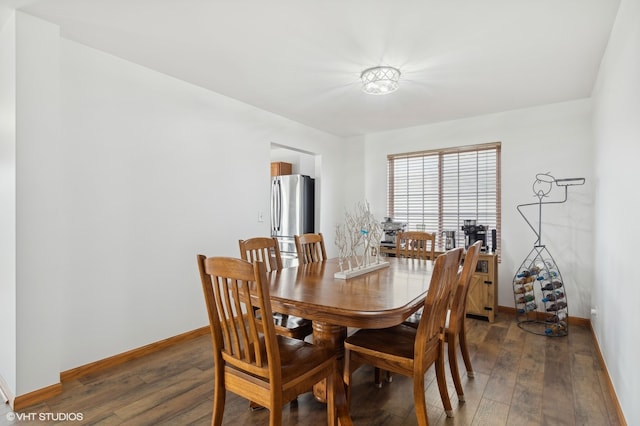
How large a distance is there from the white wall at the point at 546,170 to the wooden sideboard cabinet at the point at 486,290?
1.37ft

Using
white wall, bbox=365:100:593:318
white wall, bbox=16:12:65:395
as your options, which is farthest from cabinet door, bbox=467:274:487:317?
white wall, bbox=16:12:65:395

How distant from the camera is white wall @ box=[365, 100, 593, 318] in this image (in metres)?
3.63

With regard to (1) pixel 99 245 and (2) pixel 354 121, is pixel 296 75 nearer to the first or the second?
(2) pixel 354 121

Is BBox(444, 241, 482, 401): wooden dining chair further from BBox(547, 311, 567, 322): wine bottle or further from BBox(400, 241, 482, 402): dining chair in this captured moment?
BBox(547, 311, 567, 322): wine bottle

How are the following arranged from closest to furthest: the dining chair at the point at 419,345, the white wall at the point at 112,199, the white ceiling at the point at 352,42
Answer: the dining chair at the point at 419,345
the white ceiling at the point at 352,42
the white wall at the point at 112,199

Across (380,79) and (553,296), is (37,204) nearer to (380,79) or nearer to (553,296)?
(380,79)

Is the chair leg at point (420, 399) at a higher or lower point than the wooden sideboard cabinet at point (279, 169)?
lower

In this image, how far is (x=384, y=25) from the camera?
7.18 feet

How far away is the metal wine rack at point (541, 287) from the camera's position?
3453 mm

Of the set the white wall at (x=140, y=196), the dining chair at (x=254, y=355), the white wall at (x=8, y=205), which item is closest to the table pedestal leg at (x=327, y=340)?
the dining chair at (x=254, y=355)

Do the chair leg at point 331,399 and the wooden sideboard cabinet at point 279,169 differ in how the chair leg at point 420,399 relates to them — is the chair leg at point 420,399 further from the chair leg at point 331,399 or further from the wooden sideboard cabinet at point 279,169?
the wooden sideboard cabinet at point 279,169

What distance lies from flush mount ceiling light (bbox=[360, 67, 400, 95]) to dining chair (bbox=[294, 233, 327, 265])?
143 centimetres

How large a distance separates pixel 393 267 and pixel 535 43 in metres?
1.95

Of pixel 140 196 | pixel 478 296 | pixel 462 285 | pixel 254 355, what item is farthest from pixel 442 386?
pixel 140 196
